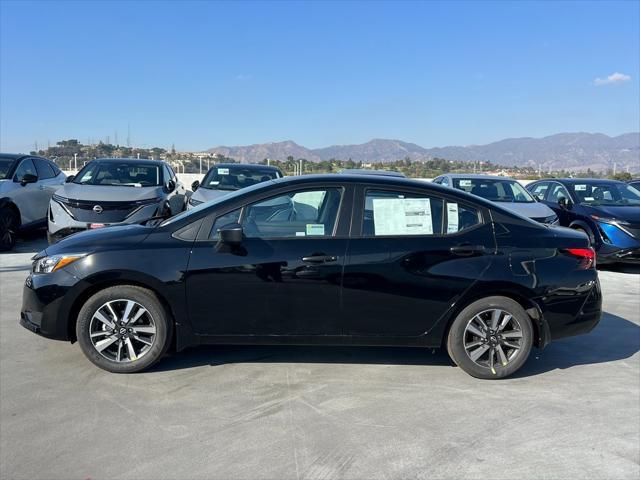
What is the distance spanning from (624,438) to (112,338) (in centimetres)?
373

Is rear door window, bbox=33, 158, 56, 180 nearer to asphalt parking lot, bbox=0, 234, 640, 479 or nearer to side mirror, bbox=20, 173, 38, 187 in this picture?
side mirror, bbox=20, 173, 38, 187

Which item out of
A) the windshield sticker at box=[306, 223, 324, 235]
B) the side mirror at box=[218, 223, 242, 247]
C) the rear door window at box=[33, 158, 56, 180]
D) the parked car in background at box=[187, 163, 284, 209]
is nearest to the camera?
the side mirror at box=[218, 223, 242, 247]

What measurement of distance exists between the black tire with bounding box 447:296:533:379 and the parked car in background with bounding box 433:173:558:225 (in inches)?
213

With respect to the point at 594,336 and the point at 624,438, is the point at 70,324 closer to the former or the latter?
the point at 624,438

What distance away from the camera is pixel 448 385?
167 inches

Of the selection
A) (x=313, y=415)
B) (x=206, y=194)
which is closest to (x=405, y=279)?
(x=313, y=415)

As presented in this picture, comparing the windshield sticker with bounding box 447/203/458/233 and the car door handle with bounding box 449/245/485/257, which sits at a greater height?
the windshield sticker with bounding box 447/203/458/233

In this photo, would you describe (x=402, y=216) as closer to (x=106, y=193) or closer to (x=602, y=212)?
(x=106, y=193)

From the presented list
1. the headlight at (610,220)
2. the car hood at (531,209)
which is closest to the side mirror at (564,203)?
the car hood at (531,209)

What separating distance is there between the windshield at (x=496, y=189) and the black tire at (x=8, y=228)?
8222 mm

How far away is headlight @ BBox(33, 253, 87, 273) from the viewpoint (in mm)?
4180

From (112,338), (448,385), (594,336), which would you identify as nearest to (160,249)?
(112,338)

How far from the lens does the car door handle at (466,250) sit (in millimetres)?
4281

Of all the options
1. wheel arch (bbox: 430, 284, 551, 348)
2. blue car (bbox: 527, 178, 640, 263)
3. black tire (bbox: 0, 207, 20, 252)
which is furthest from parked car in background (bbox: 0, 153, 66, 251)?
blue car (bbox: 527, 178, 640, 263)
